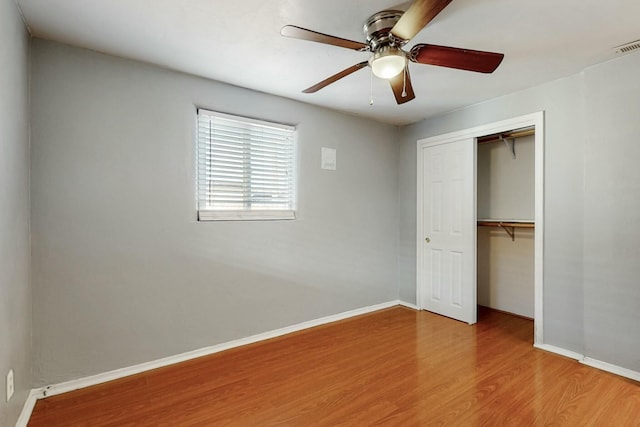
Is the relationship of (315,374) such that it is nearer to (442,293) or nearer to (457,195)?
(442,293)

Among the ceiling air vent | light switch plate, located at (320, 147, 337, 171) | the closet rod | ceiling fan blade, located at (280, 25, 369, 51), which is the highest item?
the ceiling air vent

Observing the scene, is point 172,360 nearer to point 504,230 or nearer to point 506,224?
point 506,224

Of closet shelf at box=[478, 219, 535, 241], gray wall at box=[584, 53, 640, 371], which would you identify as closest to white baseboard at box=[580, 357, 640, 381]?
gray wall at box=[584, 53, 640, 371]

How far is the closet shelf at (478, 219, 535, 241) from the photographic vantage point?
11.4 feet

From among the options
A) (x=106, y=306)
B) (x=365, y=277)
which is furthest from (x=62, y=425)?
(x=365, y=277)

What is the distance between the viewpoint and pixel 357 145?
3.81 m

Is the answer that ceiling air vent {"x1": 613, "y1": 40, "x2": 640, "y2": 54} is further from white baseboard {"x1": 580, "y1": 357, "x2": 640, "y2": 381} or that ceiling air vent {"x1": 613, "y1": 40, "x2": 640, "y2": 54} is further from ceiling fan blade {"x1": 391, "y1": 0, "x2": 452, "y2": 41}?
white baseboard {"x1": 580, "y1": 357, "x2": 640, "y2": 381}

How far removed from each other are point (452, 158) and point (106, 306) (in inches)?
140

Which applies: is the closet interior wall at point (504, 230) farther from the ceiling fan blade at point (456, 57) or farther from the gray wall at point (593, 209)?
the ceiling fan blade at point (456, 57)

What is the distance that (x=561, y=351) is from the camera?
2.73 meters

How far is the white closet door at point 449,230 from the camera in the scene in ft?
11.4

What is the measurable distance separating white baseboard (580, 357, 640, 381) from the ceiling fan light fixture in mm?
2670

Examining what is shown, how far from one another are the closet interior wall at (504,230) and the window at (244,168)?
2489 millimetres

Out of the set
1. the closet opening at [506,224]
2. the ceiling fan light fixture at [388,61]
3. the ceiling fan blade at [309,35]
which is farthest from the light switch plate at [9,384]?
the closet opening at [506,224]
